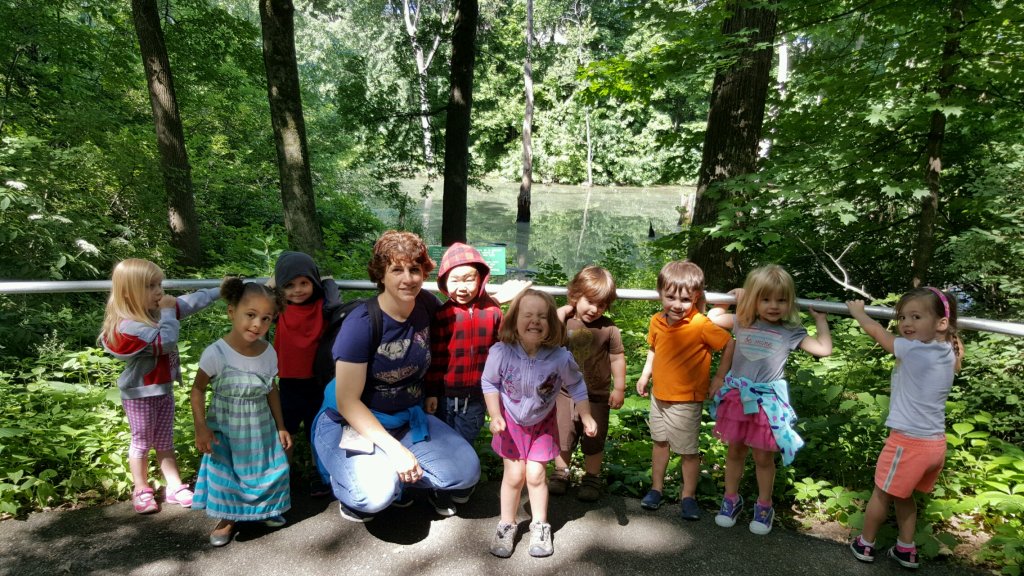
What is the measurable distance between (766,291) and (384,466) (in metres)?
2.06

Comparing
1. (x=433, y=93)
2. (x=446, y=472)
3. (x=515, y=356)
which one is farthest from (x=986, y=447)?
(x=433, y=93)

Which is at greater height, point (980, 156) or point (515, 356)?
point (980, 156)

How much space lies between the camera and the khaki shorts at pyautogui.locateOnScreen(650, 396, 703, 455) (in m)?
2.99

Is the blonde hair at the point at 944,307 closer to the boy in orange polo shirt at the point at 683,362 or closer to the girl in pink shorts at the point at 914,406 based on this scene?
the girl in pink shorts at the point at 914,406

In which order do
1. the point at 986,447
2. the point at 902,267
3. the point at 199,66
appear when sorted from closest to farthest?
the point at 986,447, the point at 902,267, the point at 199,66

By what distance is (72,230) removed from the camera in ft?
22.3

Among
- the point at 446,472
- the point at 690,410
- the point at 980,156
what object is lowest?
the point at 446,472

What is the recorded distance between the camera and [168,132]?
985 centimetres

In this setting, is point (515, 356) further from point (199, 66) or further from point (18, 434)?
point (199, 66)

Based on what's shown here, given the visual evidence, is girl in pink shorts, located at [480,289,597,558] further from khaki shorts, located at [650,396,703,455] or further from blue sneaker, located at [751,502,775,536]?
blue sneaker, located at [751,502,775,536]

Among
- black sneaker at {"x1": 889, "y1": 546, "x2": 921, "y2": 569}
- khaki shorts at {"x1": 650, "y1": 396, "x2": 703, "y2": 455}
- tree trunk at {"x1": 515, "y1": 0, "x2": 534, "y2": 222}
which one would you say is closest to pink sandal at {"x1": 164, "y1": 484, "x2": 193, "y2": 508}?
khaki shorts at {"x1": 650, "y1": 396, "x2": 703, "y2": 455}

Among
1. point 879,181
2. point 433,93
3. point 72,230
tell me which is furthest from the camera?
point 433,93

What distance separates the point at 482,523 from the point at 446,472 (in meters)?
0.36

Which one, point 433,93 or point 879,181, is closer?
point 879,181
